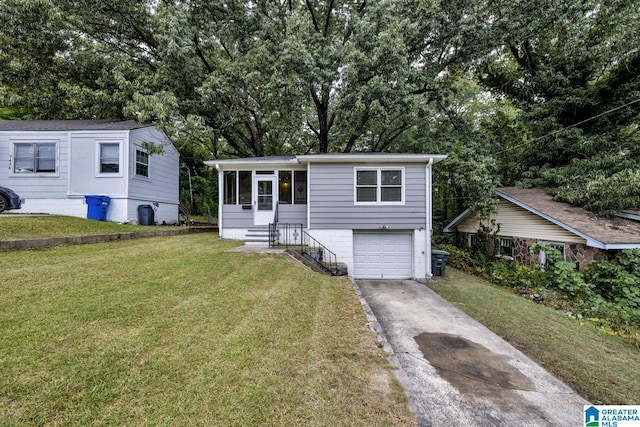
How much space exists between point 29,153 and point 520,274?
62.0 ft

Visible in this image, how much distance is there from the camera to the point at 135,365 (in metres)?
2.41

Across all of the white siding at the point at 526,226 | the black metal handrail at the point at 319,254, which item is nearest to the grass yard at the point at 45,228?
the black metal handrail at the point at 319,254

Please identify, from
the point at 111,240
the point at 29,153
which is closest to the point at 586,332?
the point at 111,240

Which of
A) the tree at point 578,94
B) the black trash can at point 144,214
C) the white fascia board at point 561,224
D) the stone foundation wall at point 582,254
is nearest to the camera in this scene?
the white fascia board at point 561,224

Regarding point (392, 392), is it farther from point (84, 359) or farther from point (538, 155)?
point (538, 155)

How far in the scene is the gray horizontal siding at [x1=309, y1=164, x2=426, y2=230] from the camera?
9086mm

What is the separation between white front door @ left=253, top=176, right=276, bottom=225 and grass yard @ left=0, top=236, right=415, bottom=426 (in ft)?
18.3

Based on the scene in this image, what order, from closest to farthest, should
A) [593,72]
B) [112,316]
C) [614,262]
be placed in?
[112,316]
[614,262]
[593,72]

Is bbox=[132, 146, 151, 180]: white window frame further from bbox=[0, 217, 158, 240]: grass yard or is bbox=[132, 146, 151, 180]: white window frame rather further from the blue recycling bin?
bbox=[0, 217, 158, 240]: grass yard

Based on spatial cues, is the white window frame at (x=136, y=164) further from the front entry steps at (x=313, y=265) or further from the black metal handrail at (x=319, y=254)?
the front entry steps at (x=313, y=265)

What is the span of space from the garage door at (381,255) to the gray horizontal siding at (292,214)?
7.19 feet

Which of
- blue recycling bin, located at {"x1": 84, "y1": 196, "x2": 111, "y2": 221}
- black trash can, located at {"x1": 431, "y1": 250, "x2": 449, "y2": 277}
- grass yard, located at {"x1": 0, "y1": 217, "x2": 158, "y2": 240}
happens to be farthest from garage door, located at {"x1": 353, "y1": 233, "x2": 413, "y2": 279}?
blue recycling bin, located at {"x1": 84, "y1": 196, "x2": 111, "y2": 221}

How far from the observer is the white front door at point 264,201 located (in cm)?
1042

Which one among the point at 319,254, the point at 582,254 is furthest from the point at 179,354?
the point at 582,254
